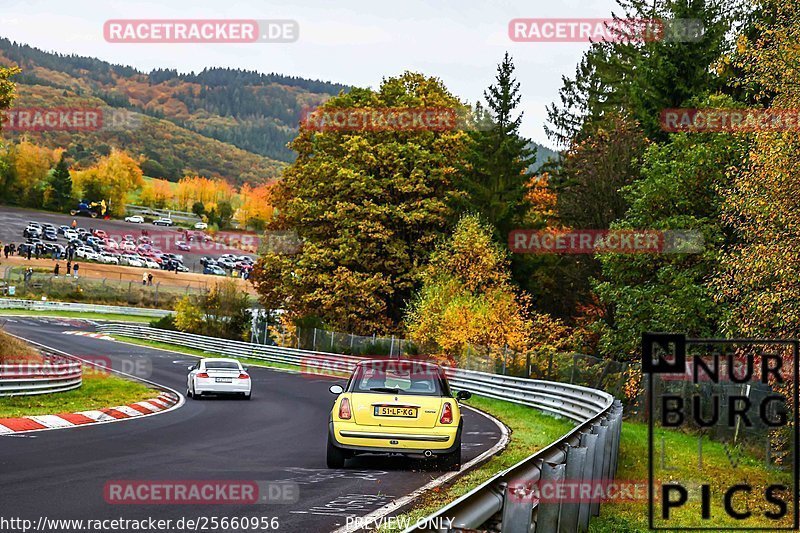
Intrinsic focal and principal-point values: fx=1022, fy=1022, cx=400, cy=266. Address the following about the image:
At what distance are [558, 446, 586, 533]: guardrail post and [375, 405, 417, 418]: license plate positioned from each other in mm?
6343

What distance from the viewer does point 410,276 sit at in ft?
181

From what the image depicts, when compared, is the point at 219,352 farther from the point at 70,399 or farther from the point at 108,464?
the point at 108,464

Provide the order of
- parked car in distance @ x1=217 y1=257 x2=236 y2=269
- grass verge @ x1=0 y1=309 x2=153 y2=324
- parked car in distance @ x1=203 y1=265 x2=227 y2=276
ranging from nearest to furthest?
grass verge @ x1=0 y1=309 x2=153 y2=324, parked car in distance @ x1=203 y1=265 x2=227 y2=276, parked car in distance @ x1=217 y1=257 x2=236 y2=269

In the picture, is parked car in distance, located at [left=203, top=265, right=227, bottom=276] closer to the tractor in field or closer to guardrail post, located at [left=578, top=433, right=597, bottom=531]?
the tractor in field

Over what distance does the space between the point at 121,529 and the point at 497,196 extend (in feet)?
167

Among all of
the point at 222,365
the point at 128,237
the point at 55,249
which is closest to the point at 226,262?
the point at 128,237

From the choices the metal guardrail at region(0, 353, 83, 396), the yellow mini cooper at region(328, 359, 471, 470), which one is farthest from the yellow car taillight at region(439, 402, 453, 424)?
the metal guardrail at region(0, 353, 83, 396)

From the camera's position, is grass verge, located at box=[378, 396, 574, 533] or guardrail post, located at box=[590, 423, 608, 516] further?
grass verge, located at box=[378, 396, 574, 533]

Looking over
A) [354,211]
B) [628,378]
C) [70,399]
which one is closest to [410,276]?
[354,211]

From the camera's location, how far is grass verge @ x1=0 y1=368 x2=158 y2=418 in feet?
71.2

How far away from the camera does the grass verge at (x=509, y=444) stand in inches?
432

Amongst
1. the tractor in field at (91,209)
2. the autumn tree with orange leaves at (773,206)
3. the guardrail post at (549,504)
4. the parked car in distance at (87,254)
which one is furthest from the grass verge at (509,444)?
the tractor in field at (91,209)

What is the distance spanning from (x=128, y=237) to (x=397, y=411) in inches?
5416

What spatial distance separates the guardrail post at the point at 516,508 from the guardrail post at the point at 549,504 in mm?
735
